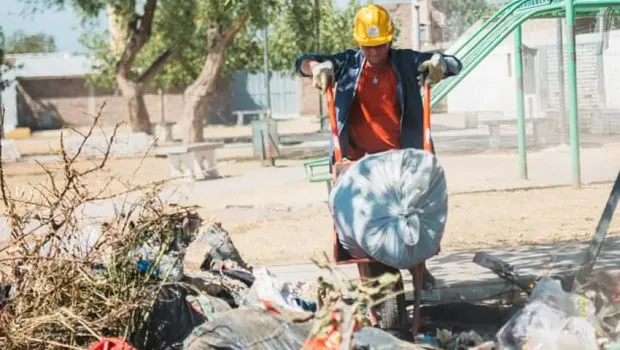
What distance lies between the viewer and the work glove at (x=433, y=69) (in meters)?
6.39

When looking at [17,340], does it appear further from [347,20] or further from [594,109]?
[347,20]

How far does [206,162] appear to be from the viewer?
21.2 metres

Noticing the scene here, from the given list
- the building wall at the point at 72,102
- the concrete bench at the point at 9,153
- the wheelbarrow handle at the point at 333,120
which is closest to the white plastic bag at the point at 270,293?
the wheelbarrow handle at the point at 333,120

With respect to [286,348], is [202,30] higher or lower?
higher

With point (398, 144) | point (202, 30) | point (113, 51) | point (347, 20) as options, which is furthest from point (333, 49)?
point (398, 144)

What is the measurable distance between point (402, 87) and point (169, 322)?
190 cm

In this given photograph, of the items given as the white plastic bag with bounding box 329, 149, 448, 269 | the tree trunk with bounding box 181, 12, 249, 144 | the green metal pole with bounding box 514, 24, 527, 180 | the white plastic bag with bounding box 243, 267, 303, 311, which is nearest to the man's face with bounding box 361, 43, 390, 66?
the white plastic bag with bounding box 329, 149, 448, 269

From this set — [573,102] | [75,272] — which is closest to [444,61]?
[75,272]

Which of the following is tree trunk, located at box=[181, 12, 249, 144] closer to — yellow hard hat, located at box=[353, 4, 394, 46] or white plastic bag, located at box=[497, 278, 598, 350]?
yellow hard hat, located at box=[353, 4, 394, 46]

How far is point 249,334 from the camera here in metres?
5.15

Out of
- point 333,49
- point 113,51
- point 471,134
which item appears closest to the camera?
point 471,134

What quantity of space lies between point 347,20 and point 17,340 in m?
46.5

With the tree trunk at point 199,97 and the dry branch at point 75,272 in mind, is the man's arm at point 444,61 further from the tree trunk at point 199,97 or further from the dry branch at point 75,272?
the tree trunk at point 199,97

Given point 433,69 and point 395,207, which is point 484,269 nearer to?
point 433,69
